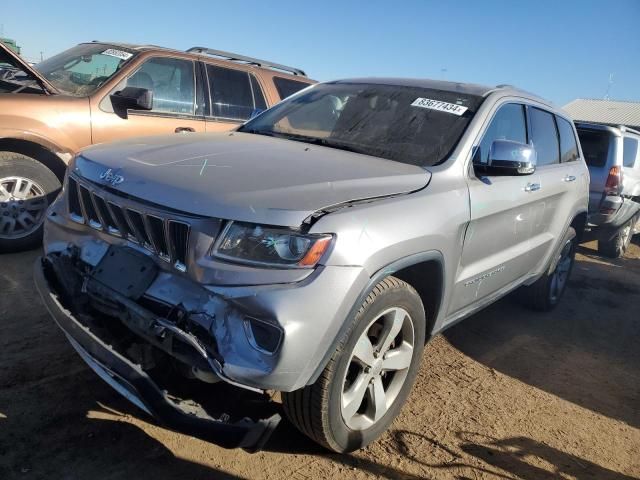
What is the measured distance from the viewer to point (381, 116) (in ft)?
11.5

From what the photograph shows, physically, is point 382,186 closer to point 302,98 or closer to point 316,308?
point 316,308

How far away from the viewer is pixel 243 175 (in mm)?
2404

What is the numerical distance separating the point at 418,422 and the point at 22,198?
3717mm

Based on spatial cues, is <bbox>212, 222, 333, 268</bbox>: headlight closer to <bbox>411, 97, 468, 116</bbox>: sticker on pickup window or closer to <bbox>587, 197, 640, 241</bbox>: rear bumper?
<bbox>411, 97, 468, 116</bbox>: sticker on pickup window

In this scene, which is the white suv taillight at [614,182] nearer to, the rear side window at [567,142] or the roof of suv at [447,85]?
Answer: the rear side window at [567,142]

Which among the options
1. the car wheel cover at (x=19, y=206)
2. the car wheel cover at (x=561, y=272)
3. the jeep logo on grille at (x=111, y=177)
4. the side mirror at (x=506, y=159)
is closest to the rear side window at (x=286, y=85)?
the car wheel cover at (x=19, y=206)

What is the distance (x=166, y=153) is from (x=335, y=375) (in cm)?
137

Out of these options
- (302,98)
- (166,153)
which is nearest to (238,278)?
(166,153)

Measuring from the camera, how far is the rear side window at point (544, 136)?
13.6 feet

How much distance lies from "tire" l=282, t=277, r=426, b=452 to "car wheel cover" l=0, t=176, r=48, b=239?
3.37m

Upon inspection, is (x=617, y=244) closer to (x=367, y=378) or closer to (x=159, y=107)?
(x=159, y=107)

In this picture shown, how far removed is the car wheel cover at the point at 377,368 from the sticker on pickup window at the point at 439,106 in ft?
4.73

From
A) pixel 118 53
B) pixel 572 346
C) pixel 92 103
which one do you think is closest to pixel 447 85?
pixel 572 346

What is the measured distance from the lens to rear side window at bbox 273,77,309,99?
642 centimetres
